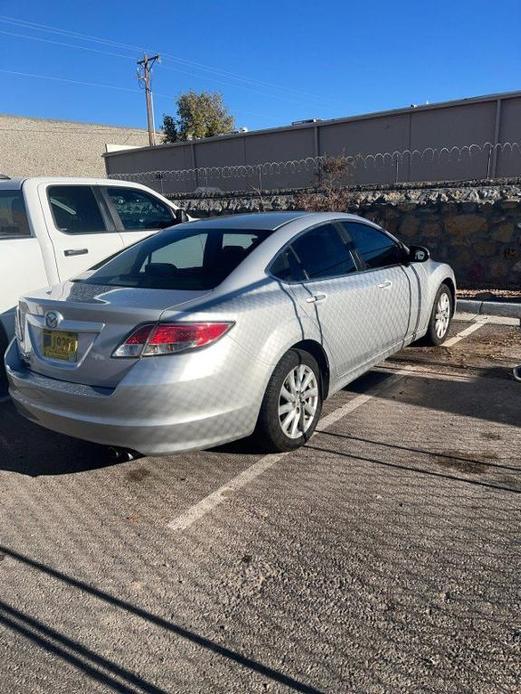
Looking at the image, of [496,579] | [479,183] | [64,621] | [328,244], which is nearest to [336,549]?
[496,579]

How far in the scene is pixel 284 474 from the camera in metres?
3.69

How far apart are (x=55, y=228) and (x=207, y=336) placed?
10.6 ft

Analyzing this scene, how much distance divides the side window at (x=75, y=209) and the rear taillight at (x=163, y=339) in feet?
10.2

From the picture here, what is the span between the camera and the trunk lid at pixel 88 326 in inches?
126

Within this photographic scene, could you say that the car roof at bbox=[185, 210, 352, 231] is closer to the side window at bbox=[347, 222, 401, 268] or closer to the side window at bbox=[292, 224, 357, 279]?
the side window at bbox=[292, 224, 357, 279]

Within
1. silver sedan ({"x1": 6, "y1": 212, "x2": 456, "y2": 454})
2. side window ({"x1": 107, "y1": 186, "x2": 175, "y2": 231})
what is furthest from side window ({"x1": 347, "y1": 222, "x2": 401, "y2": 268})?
side window ({"x1": 107, "y1": 186, "x2": 175, "y2": 231})

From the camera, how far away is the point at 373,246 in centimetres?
505

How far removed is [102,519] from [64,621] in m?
0.81

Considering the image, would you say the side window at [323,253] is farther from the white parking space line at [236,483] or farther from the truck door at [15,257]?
the truck door at [15,257]

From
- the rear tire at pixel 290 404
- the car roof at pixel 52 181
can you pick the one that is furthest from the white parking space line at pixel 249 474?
the car roof at pixel 52 181

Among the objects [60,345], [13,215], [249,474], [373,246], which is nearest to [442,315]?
[373,246]

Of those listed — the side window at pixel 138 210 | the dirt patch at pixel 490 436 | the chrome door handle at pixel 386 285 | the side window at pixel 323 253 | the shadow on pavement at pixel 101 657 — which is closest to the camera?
the shadow on pavement at pixel 101 657

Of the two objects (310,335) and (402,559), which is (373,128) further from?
(402,559)

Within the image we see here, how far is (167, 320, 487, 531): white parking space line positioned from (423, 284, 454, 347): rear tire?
0.87m
